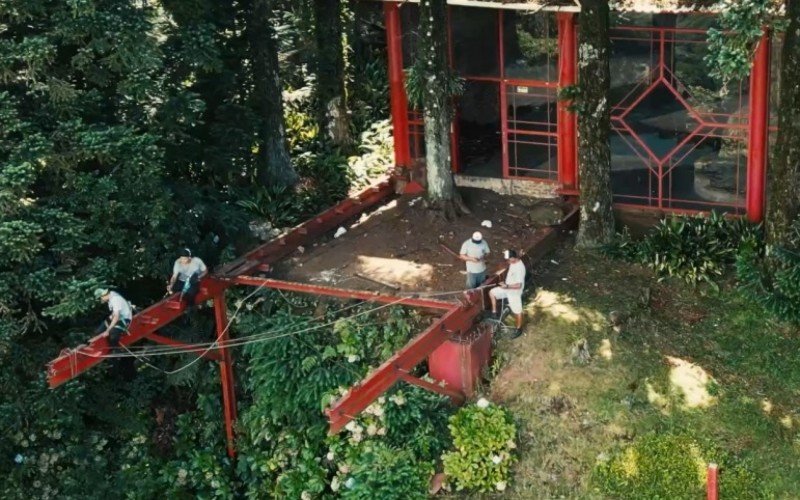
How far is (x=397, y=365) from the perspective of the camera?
51.6 feet

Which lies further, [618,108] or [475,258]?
[618,108]

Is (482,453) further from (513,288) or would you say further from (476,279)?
(476,279)

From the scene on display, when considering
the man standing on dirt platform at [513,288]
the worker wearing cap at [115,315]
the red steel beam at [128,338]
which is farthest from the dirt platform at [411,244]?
the worker wearing cap at [115,315]

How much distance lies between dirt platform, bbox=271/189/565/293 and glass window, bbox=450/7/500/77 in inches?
90.8

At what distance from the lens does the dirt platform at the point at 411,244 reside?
19.0 meters

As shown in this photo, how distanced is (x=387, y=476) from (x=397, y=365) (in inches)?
66.7

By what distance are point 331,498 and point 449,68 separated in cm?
770

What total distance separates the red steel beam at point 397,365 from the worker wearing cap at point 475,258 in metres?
0.46

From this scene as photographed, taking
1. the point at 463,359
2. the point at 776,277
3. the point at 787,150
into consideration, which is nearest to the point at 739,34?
the point at 787,150

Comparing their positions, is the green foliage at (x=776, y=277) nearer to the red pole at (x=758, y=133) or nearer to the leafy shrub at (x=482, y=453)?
the red pole at (x=758, y=133)

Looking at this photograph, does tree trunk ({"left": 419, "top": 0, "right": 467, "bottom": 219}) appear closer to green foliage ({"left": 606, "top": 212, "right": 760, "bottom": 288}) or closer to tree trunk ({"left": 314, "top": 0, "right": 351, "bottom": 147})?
green foliage ({"left": 606, "top": 212, "right": 760, "bottom": 288})

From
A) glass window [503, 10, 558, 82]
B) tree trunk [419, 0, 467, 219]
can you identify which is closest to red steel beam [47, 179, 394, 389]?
tree trunk [419, 0, 467, 219]

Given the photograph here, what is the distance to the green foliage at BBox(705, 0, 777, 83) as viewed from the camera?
14.3 meters

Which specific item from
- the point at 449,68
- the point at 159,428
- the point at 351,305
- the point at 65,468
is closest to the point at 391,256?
the point at 351,305
